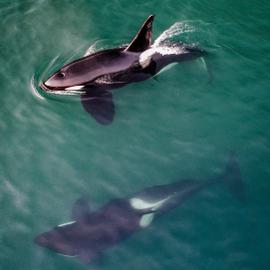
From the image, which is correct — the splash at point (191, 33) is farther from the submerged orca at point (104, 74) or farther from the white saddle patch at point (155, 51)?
Answer: the submerged orca at point (104, 74)

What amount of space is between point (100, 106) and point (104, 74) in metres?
0.64

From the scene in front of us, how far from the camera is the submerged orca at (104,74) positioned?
7293 millimetres

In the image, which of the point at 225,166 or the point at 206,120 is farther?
the point at 206,120

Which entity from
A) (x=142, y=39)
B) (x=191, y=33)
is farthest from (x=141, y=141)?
(x=191, y=33)

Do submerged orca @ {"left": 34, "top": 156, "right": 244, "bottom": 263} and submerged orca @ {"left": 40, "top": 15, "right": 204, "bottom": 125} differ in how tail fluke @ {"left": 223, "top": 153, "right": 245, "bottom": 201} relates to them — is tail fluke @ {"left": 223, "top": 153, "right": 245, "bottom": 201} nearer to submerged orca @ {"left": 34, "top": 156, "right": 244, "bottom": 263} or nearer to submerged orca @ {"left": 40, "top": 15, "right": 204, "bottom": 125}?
submerged orca @ {"left": 34, "top": 156, "right": 244, "bottom": 263}

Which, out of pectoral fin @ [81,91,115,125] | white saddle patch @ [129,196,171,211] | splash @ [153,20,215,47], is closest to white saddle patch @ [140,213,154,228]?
white saddle patch @ [129,196,171,211]

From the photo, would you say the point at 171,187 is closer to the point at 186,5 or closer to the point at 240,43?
the point at 240,43

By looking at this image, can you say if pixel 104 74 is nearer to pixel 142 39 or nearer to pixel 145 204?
pixel 142 39

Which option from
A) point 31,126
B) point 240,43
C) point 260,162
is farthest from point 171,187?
point 240,43

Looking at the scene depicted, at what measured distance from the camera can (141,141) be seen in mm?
7168

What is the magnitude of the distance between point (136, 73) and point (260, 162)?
3022 mm

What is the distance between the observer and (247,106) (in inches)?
314

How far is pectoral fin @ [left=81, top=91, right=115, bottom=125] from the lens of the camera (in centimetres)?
727

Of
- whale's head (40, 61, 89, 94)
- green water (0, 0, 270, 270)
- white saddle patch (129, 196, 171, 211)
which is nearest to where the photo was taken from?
green water (0, 0, 270, 270)
